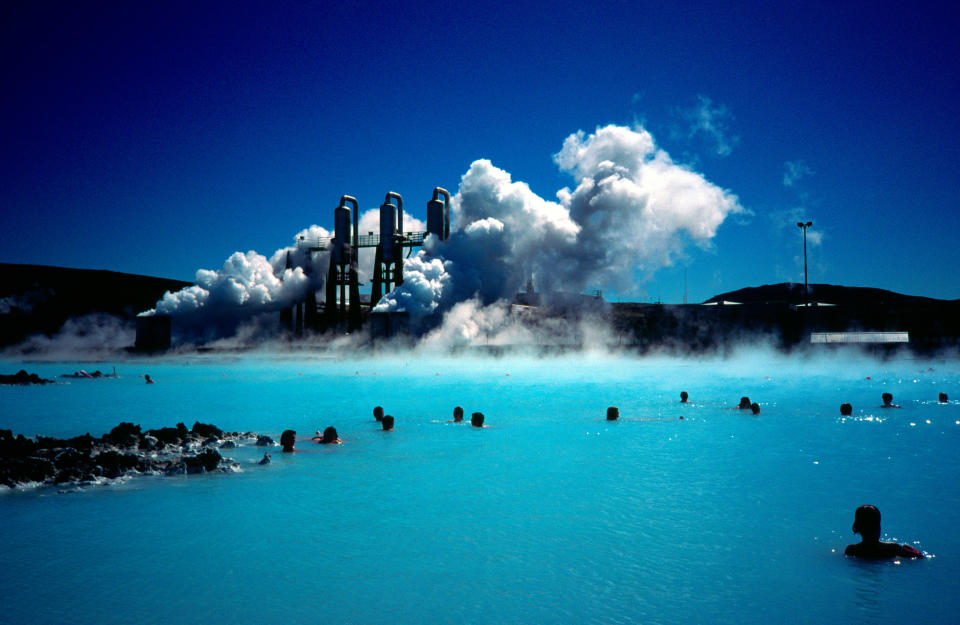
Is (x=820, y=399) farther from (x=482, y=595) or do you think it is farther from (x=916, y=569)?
(x=482, y=595)

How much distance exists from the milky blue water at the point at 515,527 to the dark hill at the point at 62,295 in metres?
62.3

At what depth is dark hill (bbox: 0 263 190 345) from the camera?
79.8 meters

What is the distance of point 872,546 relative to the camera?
965cm

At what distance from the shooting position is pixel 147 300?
98.2 m

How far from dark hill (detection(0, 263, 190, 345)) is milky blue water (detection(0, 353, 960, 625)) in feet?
204

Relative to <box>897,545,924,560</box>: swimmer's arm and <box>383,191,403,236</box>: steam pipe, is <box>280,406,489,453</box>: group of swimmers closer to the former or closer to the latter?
<box>897,545,924,560</box>: swimmer's arm

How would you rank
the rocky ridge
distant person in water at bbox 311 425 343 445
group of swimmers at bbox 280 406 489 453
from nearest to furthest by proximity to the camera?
the rocky ridge → group of swimmers at bbox 280 406 489 453 → distant person in water at bbox 311 425 343 445

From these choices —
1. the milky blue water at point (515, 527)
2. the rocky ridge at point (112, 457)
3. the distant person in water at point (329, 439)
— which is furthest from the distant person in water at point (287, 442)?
the distant person in water at point (329, 439)

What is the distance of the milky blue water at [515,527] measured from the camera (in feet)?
27.8

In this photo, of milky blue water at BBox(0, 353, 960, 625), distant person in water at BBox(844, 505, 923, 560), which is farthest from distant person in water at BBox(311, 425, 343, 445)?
distant person in water at BBox(844, 505, 923, 560)

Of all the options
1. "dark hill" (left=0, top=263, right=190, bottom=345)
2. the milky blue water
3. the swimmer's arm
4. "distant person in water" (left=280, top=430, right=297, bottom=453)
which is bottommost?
the milky blue water

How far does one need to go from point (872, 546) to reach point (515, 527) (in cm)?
526

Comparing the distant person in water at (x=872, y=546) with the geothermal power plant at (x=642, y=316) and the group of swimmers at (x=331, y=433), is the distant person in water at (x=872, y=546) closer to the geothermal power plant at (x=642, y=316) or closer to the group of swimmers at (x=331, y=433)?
the group of swimmers at (x=331, y=433)

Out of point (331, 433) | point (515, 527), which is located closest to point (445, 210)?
point (331, 433)
